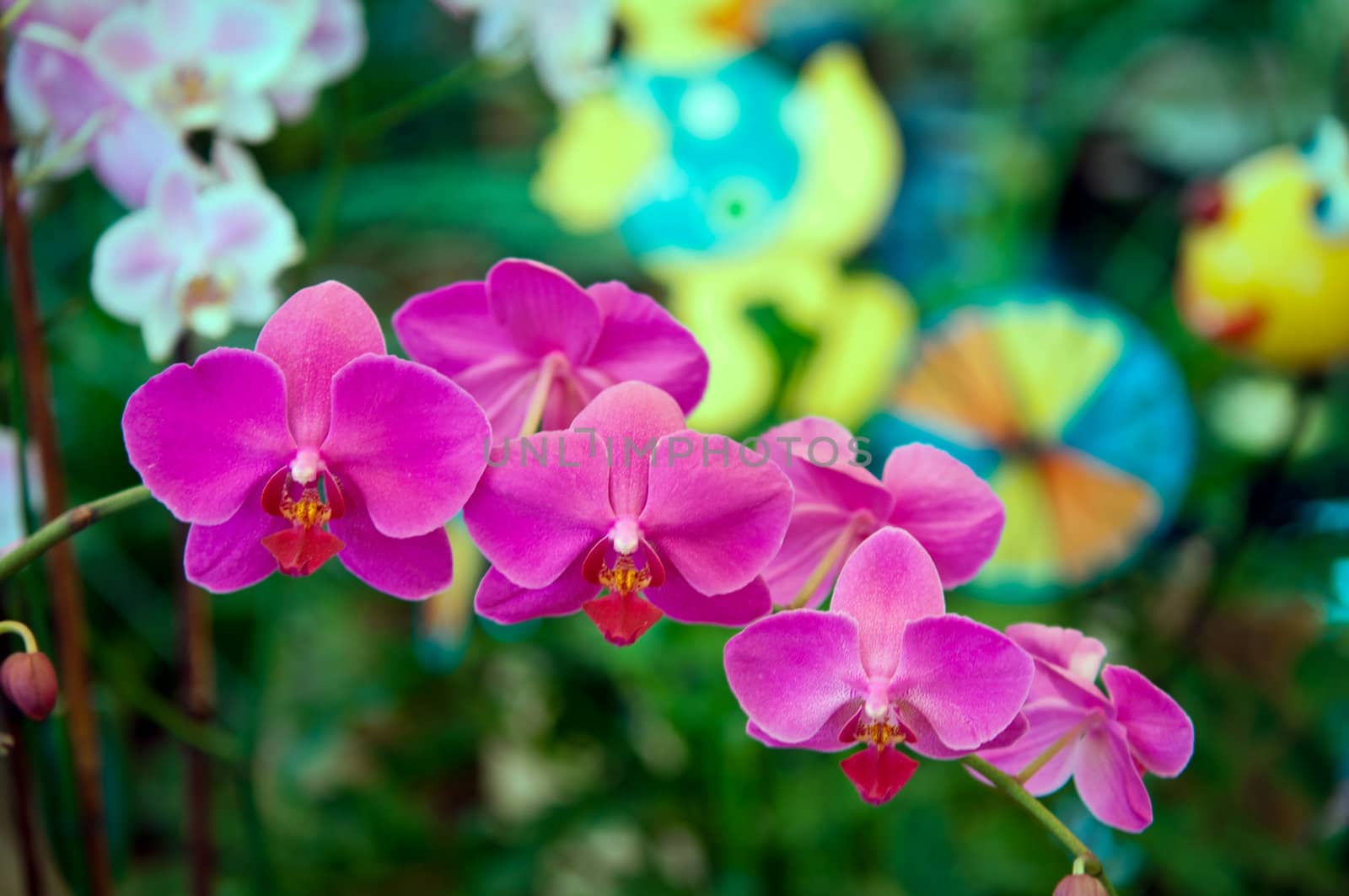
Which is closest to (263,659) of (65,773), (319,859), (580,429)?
(319,859)

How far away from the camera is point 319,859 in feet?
1.70

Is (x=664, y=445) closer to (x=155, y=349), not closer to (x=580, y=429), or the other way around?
(x=580, y=429)

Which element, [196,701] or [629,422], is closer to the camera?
[629,422]

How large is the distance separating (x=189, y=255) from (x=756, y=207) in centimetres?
33

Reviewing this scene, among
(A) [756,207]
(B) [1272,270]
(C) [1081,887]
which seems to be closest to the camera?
(C) [1081,887]

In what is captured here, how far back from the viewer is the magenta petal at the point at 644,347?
0.19 metres

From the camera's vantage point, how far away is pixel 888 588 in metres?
0.17

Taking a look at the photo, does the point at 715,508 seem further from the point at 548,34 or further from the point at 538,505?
the point at 548,34

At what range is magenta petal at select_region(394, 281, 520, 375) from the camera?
19 centimetres

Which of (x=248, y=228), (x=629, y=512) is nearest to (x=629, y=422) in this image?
(x=629, y=512)

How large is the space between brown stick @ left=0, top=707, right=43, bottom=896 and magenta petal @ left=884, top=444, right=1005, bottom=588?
0.57ft

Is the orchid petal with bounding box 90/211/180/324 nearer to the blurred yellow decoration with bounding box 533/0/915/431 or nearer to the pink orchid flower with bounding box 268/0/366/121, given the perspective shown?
the pink orchid flower with bounding box 268/0/366/121

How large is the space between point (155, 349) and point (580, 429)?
0.13 meters

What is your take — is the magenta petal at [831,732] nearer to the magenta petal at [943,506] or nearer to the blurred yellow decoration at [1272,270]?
the magenta petal at [943,506]
